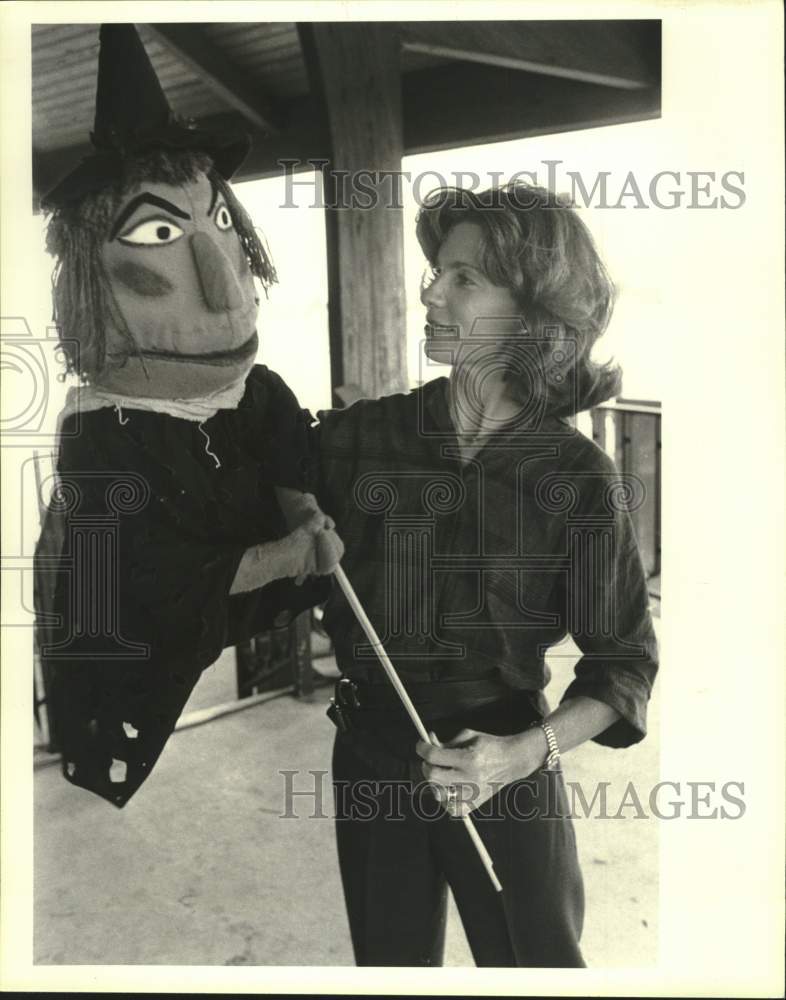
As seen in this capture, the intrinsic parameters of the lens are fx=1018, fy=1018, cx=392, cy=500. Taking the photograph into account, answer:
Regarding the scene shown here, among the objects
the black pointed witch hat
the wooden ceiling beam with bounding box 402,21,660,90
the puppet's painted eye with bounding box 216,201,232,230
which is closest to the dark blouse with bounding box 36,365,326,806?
the puppet's painted eye with bounding box 216,201,232,230

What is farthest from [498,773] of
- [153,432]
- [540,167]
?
[540,167]

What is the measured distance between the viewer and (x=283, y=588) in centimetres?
176

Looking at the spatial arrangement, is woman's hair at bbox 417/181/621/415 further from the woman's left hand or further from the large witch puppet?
the woman's left hand

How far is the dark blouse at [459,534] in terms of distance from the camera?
175cm

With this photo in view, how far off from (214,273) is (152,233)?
12 centimetres

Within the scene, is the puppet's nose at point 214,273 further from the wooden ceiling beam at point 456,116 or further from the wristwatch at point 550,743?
the wristwatch at point 550,743

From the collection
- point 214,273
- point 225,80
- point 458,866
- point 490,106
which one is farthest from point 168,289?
point 458,866

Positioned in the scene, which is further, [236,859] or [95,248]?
[236,859]

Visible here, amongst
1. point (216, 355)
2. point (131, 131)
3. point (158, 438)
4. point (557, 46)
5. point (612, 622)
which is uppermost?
point (557, 46)

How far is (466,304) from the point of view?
1731 millimetres

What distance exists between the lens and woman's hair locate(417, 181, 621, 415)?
5.63 feet

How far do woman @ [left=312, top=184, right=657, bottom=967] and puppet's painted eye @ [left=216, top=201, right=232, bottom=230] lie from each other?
0.33 metres

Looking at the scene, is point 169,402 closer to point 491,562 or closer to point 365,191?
point 365,191

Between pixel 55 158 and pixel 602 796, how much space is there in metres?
1.47
